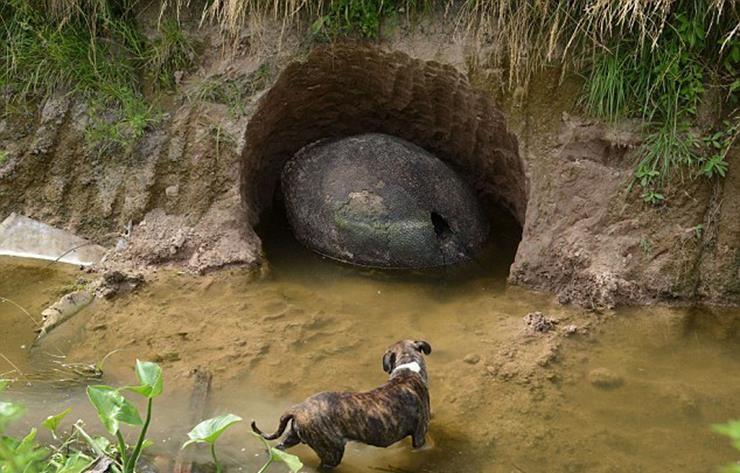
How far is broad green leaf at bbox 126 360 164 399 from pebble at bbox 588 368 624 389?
2.26m

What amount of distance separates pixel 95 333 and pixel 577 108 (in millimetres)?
3122

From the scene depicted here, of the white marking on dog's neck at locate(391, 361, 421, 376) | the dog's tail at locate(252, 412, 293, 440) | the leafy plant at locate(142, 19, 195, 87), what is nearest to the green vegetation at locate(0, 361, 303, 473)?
the dog's tail at locate(252, 412, 293, 440)

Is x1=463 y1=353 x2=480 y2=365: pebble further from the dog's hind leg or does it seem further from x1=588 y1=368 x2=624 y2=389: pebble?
the dog's hind leg

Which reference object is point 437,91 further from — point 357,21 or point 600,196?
point 600,196

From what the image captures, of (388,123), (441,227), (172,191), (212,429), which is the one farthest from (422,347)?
(388,123)

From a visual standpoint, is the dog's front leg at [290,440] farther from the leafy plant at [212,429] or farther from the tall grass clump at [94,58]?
the tall grass clump at [94,58]

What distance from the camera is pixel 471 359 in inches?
175

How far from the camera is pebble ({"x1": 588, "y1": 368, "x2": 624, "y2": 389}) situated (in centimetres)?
425

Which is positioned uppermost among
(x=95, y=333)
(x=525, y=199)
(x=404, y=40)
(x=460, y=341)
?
(x=404, y=40)

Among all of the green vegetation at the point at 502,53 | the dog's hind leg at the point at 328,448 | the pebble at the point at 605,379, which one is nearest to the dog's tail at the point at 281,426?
the dog's hind leg at the point at 328,448

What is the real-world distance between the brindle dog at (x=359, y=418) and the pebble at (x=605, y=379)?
37.7 inches

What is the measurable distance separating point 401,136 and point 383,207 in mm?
898

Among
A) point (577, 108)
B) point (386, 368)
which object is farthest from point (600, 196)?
point (386, 368)

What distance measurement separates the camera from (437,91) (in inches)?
222
